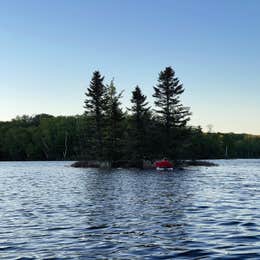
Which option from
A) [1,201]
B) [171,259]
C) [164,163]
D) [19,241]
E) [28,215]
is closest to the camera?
[171,259]

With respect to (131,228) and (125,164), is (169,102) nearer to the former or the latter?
(125,164)

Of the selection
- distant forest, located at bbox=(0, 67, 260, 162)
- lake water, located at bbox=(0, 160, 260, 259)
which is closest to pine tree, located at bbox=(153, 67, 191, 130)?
distant forest, located at bbox=(0, 67, 260, 162)

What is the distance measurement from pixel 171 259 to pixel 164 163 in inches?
2629

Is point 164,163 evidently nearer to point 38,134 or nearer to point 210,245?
point 210,245

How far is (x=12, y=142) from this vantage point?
7333 inches

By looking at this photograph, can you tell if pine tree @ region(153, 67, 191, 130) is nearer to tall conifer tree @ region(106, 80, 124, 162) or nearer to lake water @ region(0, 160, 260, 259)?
tall conifer tree @ region(106, 80, 124, 162)

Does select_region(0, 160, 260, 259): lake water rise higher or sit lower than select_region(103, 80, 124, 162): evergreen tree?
lower

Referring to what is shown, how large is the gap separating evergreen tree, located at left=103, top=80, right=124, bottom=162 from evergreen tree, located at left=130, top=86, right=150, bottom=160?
471 cm

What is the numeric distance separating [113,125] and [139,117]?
796cm

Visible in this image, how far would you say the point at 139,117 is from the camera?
9144 cm

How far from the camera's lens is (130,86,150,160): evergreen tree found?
3551 inches

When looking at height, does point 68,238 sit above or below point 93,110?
below

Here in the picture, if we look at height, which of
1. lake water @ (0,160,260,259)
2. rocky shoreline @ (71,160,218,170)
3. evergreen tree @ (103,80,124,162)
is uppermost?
evergreen tree @ (103,80,124,162)

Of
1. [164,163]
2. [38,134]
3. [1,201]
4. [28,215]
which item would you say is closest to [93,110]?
[164,163]
